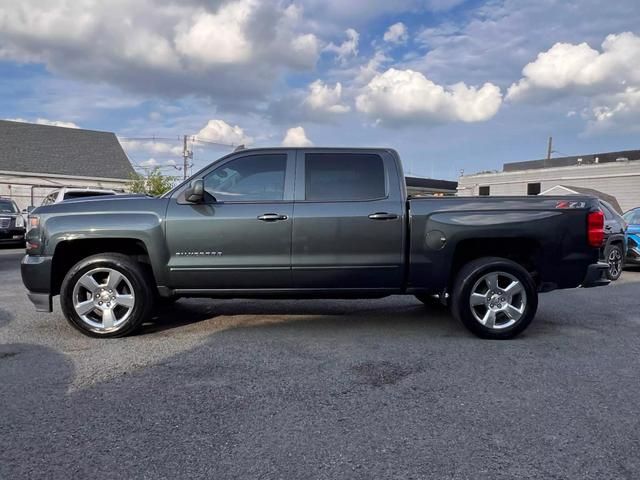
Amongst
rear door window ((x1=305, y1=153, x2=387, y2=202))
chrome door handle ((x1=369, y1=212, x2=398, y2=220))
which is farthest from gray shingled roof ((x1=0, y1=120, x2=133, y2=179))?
chrome door handle ((x1=369, y1=212, x2=398, y2=220))

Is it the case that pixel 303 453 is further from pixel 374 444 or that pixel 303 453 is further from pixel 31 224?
pixel 31 224

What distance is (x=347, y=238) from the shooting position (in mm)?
4902

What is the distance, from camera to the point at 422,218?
4934 mm

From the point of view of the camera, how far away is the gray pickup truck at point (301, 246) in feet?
16.0

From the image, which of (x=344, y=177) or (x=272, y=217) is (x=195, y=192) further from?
(x=344, y=177)

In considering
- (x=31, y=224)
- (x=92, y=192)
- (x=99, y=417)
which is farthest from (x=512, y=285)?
(x=92, y=192)

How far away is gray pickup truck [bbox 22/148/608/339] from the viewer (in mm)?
4879

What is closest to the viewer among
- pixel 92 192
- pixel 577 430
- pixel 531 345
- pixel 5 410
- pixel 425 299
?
pixel 577 430

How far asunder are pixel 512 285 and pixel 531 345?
0.60 metres

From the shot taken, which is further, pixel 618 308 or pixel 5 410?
pixel 618 308

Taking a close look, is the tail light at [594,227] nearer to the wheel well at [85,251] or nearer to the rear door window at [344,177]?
the rear door window at [344,177]

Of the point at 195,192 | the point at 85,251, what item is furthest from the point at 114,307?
the point at 195,192

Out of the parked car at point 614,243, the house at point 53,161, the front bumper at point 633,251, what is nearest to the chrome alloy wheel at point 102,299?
the parked car at point 614,243

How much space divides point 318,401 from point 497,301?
8.05ft
